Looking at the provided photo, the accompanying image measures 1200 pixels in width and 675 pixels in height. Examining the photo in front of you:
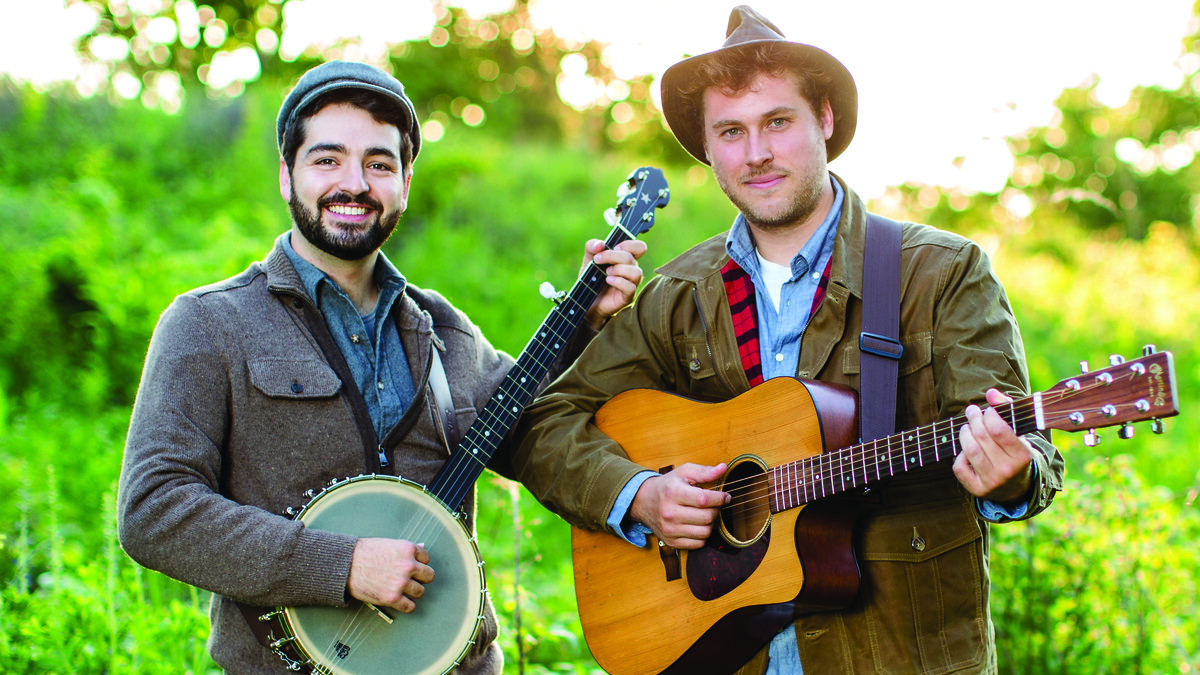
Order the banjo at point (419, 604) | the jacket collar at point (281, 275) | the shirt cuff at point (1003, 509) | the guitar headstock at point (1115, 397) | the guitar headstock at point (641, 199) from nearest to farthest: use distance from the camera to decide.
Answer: the guitar headstock at point (1115, 397) → the shirt cuff at point (1003, 509) → the banjo at point (419, 604) → the jacket collar at point (281, 275) → the guitar headstock at point (641, 199)

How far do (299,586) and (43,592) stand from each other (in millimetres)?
2132

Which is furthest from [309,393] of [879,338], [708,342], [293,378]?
[879,338]

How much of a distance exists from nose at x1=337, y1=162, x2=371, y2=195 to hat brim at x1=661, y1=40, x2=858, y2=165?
105cm

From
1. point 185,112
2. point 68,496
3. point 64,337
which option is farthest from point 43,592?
point 185,112

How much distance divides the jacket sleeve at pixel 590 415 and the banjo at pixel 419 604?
0.71 ft

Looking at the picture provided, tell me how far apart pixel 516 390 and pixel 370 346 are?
1.60ft

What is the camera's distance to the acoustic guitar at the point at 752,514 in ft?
6.73

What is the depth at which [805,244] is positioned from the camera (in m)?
2.68

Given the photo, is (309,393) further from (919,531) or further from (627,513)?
(919,531)

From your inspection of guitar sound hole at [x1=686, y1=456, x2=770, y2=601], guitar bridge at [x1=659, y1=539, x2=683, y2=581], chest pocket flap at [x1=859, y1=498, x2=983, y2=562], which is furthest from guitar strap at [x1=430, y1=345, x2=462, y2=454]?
chest pocket flap at [x1=859, y1=498, x2=983, y2=562]

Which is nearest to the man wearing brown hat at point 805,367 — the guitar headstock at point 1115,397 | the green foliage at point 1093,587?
the guitar headstock at point 1115,397

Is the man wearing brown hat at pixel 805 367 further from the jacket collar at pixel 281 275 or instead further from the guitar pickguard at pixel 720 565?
the jacket collar at pixel 281 275

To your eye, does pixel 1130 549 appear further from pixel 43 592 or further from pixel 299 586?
pixel 43 592

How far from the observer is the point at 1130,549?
3.76 m
